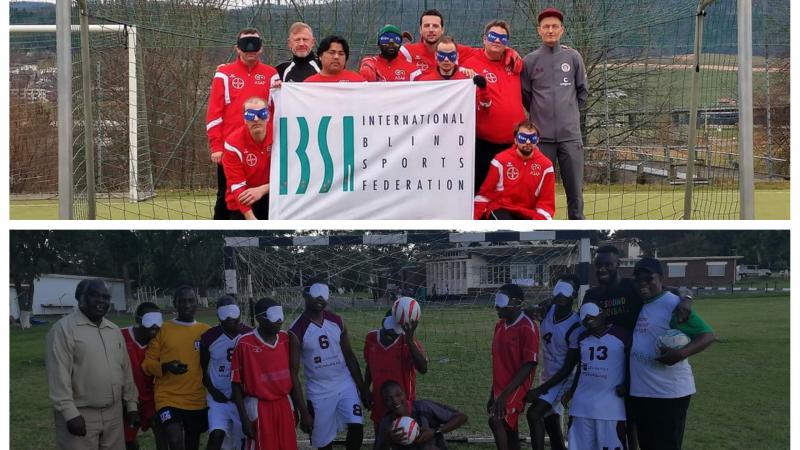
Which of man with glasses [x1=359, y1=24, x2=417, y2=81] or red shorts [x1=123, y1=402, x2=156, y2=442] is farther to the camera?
man with glasses [x1=359, y1=24, x2=417, y2=81]

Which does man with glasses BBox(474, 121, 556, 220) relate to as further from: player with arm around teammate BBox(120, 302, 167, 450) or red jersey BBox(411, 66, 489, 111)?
player with arm around teammate BBox(120, 302, 167, 450)

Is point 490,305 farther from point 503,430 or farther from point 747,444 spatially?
point 747,444

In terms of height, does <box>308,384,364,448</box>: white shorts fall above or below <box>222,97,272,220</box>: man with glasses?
below

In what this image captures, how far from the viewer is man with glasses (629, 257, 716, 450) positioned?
18.6 feet

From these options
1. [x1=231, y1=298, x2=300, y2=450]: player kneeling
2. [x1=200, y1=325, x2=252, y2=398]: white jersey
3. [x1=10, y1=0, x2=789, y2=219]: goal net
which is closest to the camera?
[x1=231, y1=298, x2=300, y2=450]: player kneeling

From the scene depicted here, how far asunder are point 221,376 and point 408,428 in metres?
1.17

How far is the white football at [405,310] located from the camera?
6086 mm

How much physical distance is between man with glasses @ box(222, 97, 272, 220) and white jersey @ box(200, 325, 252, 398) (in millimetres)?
791


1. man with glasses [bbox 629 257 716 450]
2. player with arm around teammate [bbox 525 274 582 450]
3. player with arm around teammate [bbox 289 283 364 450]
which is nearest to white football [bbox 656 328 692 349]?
man with glasses [bbox 629 257 716 450]

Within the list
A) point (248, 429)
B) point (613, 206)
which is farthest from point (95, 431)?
point (613, 206)

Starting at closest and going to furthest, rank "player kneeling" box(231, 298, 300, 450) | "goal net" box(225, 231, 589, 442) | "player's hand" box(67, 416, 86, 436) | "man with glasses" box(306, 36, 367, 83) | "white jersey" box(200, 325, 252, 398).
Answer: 1. "player's hand" box(67, 416, 86, 436)
2. "player kneeling" box(231, 298, 300, 450)
3. "white jersey" box(200, 325, 252, 398)
4. "goal net" box(225, 231, 589, 442)
5. "man with glasses" box(306, 36, 367, 83)

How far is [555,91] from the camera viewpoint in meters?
6.60

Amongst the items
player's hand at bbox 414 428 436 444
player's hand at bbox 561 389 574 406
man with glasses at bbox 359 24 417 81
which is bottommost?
player's hand at bbox 414 428 436 444

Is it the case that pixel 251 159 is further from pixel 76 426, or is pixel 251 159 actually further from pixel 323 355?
pixel 76 426
